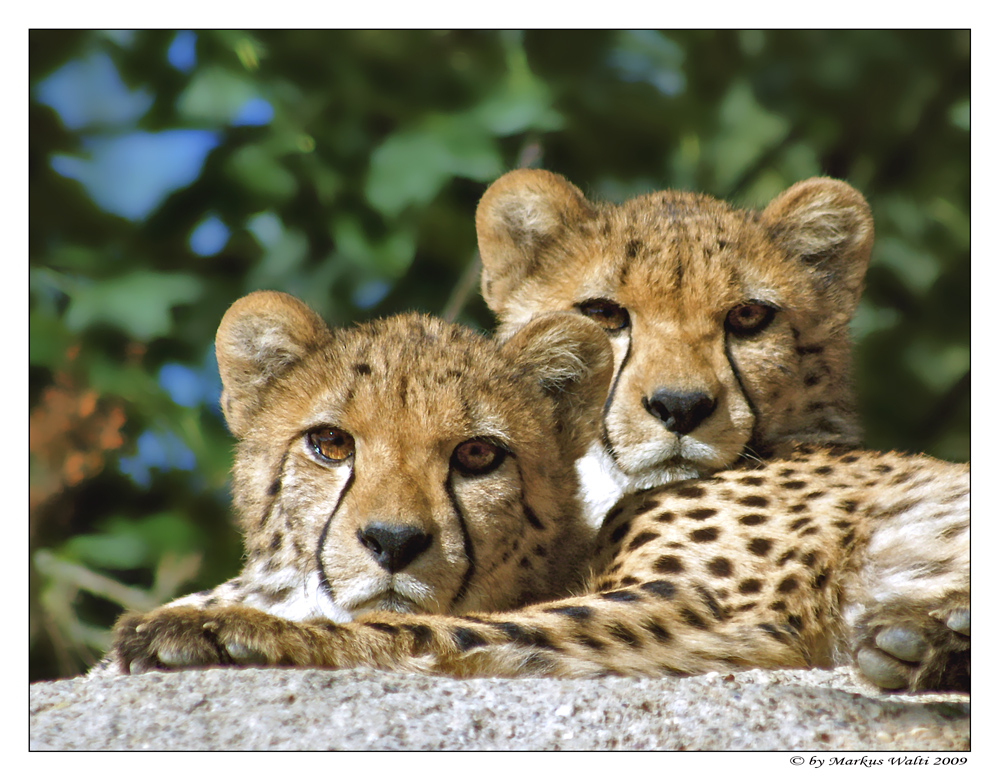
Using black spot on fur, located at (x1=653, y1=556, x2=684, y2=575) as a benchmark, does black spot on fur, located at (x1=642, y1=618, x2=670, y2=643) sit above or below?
below

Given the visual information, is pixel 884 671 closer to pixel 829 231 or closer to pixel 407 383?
pixel 407 383

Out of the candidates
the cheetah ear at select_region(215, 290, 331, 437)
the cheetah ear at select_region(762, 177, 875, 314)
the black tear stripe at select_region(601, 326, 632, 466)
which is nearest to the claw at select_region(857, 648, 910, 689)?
the black tear stripe at select_region(601, 326, 632, 466)

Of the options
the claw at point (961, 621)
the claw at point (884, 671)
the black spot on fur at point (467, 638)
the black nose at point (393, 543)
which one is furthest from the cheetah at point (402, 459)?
the claw at point (961, 621)

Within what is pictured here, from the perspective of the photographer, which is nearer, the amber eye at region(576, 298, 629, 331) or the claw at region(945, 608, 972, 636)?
the claw at region(945, 608, 972, 636)

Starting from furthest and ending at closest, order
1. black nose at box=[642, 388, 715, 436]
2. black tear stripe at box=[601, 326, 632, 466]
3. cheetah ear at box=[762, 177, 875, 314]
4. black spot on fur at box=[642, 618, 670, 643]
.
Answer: cheetah ear at box=[762, 177, 875, 314]
black tear stripe at box=[601, 326, 632, 466]
black nose at box=[642, 388, 715, 436]
black spot on fur at box=[642, 618, 670, 643]

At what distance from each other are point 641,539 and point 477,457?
488 millimetres

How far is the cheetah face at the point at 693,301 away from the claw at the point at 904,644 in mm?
668

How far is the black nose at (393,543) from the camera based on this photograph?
2.15 metres

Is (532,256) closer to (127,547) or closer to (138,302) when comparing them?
(138,302)

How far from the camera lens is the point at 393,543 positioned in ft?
7.06

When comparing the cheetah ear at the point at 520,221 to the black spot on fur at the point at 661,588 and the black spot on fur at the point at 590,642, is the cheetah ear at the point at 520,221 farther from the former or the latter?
the black spot on fur at the point at 590,642

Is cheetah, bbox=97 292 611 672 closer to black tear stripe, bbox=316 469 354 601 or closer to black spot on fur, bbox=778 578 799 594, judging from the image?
black tear stripe, bbox=316 469 354 601

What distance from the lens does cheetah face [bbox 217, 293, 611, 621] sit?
7.33ft

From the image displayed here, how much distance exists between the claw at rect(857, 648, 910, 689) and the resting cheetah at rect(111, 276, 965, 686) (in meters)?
0.01
